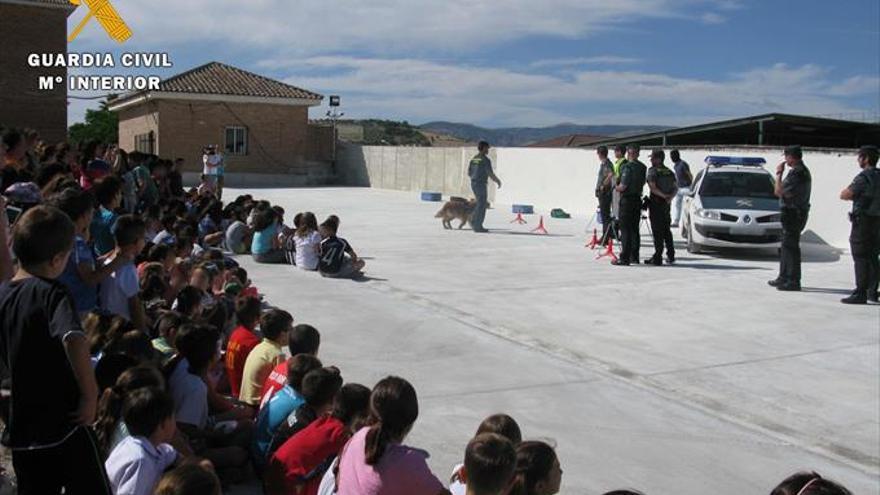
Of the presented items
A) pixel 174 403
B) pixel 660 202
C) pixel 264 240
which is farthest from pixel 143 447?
pixel 660 202

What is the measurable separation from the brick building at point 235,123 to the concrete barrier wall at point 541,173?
2138 mm

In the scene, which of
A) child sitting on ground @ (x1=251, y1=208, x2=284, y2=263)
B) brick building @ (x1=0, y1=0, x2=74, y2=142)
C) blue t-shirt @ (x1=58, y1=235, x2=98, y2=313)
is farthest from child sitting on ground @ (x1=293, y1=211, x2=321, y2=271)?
brick building @ (x1=0, y1=0, x2=74, y2=142)

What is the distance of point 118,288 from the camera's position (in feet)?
19.2

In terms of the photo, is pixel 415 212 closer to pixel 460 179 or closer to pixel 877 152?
pixel 460 179

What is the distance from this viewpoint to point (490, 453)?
128 inches

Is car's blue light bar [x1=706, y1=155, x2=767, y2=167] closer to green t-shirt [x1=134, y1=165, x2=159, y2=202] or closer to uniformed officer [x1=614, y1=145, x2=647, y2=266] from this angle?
uniformed officer [x1=614, y1=145, x2=647, y2=266]

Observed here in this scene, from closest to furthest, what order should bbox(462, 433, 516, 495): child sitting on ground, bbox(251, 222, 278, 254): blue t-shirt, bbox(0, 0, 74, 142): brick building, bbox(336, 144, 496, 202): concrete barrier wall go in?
bbox(462, 433, 516, 495): child sitting on ground, bbox(251, 222, 278, 254): blue t-shirt, bbox(336, 144, 496, 202): concrete barrier wall, bbox(0, 0, 74, 142): brick building

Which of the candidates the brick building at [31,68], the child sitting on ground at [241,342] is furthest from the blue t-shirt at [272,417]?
the brick building at [31,68]

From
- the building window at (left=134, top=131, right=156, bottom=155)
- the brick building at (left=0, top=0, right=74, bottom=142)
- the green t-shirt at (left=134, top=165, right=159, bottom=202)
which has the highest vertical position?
the brick building at (left=0, top=0, right=74, bottom=142)

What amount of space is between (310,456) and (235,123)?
127ft

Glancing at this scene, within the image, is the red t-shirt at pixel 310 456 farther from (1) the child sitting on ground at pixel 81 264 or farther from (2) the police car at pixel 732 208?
(2) the police car at pixel 732 208

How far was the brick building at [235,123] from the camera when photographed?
131ft

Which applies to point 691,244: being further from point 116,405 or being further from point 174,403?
point 116,405

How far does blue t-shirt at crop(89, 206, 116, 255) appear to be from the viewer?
7.66 m
